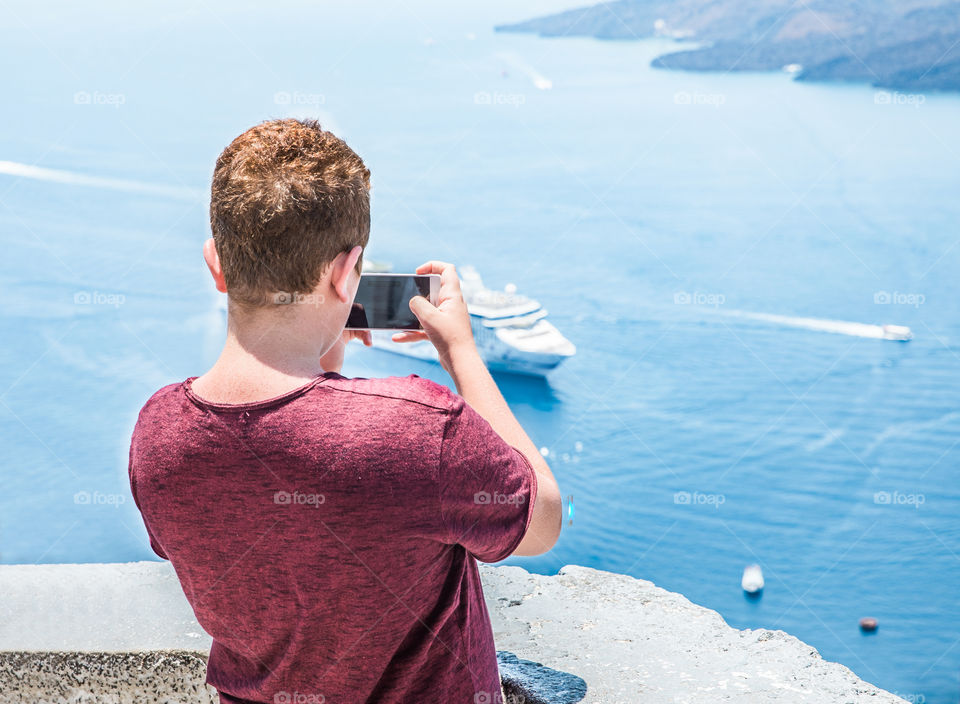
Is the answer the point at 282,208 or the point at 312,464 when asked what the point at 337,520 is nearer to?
the point at 312,464

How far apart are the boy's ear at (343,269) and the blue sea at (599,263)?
9.88m

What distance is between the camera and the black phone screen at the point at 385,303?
738 millimetres

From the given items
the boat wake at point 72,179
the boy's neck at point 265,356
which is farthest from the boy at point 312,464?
the boat wake at point 72,179

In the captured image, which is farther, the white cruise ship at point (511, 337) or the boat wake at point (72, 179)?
the boat wake at point (72, 179)

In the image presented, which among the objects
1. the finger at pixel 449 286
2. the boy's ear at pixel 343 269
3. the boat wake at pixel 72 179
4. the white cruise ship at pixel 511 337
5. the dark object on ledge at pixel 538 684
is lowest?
the white cruise ship at pixel 511 337

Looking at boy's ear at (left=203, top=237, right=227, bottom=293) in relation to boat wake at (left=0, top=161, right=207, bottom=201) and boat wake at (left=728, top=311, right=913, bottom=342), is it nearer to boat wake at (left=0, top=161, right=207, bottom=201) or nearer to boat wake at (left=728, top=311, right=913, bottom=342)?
boat wake at (left=728, top=311, right=913, bottom=342)

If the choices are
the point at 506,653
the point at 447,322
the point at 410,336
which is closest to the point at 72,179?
the point at 506,653

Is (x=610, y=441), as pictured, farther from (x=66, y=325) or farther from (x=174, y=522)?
(x=174, y=522)

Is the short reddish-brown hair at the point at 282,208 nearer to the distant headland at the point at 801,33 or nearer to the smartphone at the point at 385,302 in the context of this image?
the smartphone at the point at 385,302

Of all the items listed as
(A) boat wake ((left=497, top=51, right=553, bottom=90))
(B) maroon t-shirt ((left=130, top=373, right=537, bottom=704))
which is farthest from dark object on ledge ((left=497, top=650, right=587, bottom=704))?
(A) boat wake ((left=497, top=51, right=553, bottom=90))

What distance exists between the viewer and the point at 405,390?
51 cm

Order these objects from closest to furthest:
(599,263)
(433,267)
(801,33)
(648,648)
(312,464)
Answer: (312,464)
(433,267)
(648,648)
(801,33)
(599,263)

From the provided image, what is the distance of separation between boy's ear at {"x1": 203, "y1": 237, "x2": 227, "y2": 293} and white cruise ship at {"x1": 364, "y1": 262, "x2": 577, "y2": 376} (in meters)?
9.65

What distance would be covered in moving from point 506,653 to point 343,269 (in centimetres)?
80
